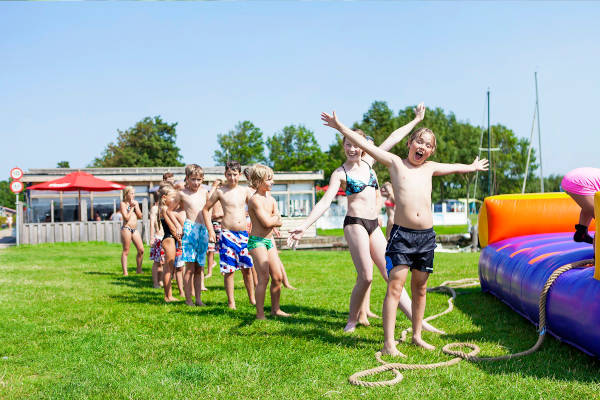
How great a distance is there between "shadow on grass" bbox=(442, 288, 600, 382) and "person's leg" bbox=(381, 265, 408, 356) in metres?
0.79

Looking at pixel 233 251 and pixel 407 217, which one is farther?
pixel 233 251

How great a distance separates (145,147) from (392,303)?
6550 centimetres

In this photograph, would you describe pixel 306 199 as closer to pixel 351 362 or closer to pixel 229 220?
pixel 229 220

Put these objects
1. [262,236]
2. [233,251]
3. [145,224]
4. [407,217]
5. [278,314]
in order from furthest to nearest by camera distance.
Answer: [145,224] < [233,251] < [278,314] < [262,236] < [407,217]

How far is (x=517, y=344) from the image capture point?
5348 millimetres

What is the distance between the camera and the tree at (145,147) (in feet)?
214

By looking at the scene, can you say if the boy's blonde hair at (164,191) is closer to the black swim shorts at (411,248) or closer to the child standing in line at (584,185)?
the black swim shorts at (411,248)

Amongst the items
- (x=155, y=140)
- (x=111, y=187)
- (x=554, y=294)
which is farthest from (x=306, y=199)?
(x=155, y=140)

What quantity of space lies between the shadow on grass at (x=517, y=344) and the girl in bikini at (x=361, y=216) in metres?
0.63

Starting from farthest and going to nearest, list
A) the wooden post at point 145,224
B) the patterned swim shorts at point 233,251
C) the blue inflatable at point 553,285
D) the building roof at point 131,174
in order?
the building roof at point 131,174
the wooden post at point 145,224
the patterned swim shorts at point 233,251
the blue inflatable at point 553,285

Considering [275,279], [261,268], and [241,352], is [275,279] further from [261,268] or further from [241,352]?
[241,352]

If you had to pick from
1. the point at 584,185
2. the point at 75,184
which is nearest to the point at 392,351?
the point at 584,185

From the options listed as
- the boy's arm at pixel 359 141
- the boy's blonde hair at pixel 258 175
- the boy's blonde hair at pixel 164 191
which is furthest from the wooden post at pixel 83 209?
the boy's arm at pixel 359 141

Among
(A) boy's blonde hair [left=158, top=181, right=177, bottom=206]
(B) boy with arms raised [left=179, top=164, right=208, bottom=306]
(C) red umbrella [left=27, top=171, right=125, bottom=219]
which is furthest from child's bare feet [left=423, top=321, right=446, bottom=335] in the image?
(C) red umbrella [left=27, top=171, right=125, bottom=219]
